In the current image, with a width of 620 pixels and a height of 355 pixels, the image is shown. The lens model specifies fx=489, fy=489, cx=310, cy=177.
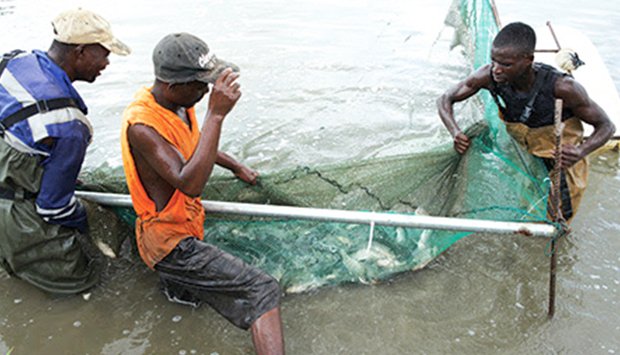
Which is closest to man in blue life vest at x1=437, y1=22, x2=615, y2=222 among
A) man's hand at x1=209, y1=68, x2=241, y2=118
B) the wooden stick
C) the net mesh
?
the net mesh

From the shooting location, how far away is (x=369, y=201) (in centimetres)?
348

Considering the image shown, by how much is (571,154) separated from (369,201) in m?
1.43

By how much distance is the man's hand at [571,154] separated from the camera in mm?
3381

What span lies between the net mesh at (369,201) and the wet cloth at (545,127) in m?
0.15

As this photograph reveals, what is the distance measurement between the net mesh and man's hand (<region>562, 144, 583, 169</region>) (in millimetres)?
192

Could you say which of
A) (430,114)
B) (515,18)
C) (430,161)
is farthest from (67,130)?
(515,18)

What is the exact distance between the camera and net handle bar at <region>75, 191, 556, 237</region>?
289 cm

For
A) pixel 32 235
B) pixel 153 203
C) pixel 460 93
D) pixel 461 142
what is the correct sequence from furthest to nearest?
pixel 460 93, pixel 461 142, pixel 32 235, pixel 153 203

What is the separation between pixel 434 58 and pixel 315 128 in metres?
3.64

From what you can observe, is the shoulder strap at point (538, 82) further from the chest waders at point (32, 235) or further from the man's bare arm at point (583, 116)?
the chest waders at point (32, 235)

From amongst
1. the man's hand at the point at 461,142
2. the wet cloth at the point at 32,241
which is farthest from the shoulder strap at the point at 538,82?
the wet cloth at the point at 32,241

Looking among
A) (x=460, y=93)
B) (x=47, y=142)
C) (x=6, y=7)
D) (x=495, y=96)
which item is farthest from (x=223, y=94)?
(x=6, y=7)

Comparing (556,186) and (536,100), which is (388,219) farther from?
(536,100)

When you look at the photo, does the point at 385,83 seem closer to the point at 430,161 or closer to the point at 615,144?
the point at 615,144
